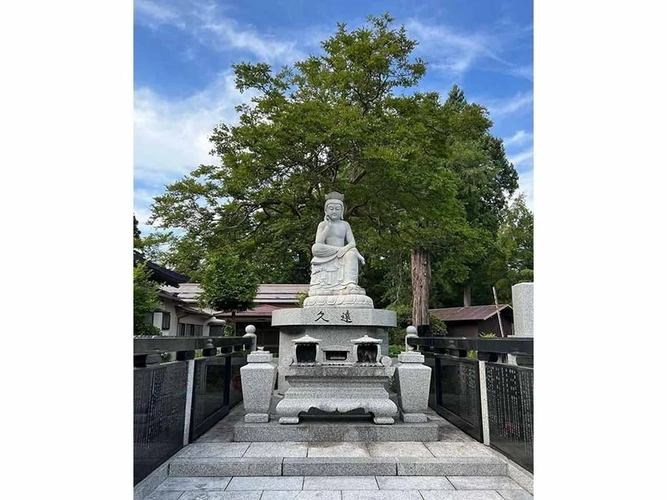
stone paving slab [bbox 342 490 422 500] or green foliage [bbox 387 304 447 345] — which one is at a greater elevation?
green foliage [bbox 387 304 447 345]

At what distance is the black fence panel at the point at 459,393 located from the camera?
504 cm

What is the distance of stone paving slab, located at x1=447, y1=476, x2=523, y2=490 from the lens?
383 centimetres

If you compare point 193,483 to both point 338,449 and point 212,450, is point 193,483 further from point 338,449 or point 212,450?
point 338,449

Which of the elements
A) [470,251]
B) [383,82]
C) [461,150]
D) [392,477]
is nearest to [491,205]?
[461,150]

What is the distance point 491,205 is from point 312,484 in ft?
59.2

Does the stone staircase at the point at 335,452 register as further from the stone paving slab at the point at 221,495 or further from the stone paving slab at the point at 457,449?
the stone paving slab at the point at 221,495

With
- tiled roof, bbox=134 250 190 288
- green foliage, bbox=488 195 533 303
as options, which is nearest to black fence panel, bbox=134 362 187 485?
tiled roof, bbox=134 250 190 288

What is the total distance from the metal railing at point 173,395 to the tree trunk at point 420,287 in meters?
8.56

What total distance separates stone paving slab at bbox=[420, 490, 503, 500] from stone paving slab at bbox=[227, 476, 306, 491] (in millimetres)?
1018

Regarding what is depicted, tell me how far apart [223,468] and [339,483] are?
3.39 ft

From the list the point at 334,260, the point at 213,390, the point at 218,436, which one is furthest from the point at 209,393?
the point at 334,260

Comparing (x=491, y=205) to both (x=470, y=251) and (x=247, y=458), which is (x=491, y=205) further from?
(x=247, y=458)

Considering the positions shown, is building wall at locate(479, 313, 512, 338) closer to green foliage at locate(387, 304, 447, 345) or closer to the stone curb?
green foliage at locate(387, 304, 447, 345)

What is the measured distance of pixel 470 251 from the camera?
1091 cm
